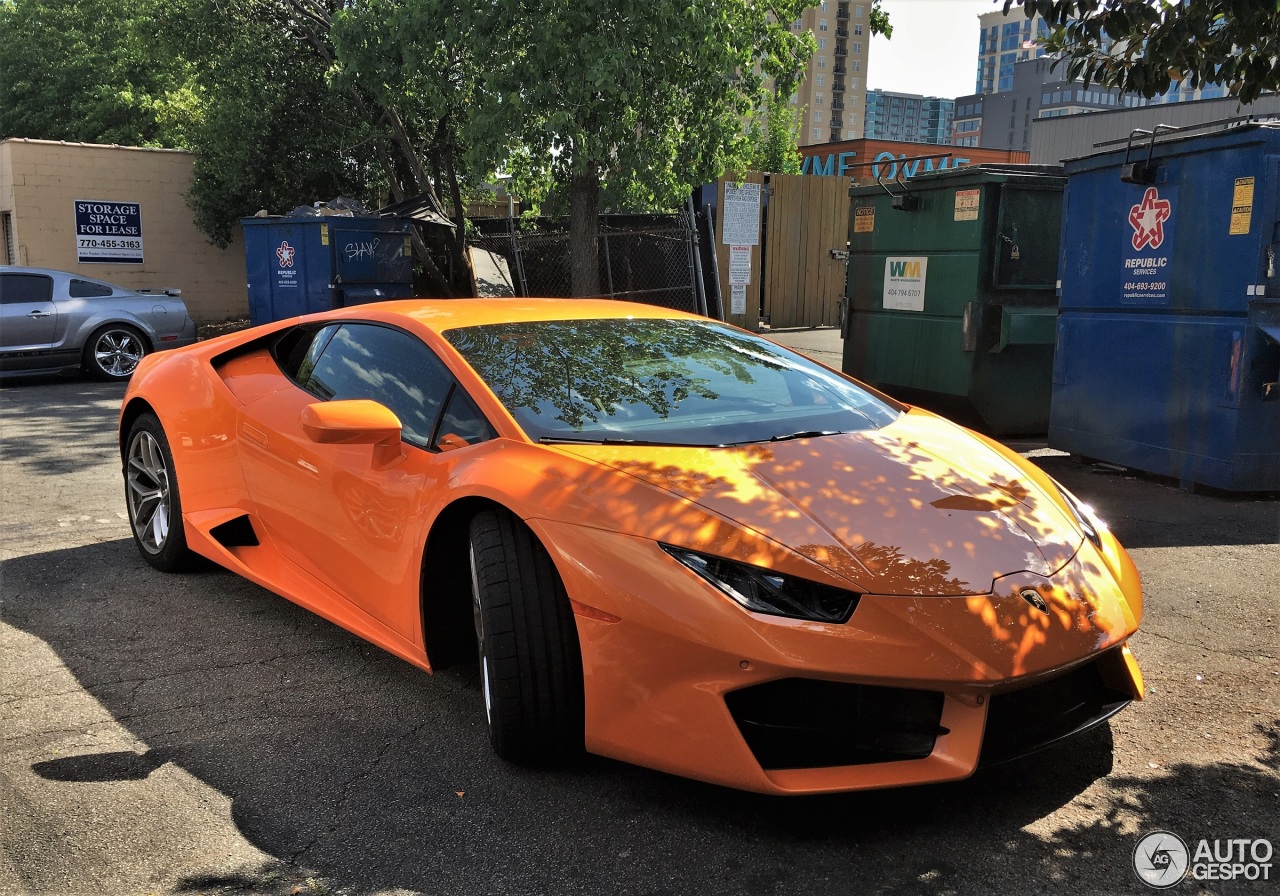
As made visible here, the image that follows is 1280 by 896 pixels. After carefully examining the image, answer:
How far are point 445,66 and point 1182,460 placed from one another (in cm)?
1058

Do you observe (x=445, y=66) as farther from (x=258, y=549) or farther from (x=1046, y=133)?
(x=1046, y=133)

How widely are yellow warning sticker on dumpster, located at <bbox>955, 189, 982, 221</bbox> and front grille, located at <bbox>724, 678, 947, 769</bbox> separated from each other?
635 centimetres

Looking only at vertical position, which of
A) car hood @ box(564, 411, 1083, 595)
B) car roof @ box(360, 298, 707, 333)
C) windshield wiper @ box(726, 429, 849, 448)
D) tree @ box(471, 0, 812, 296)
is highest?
tree @ box(471, 0, 812, 296)

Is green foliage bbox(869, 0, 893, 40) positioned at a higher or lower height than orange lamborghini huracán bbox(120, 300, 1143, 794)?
higher

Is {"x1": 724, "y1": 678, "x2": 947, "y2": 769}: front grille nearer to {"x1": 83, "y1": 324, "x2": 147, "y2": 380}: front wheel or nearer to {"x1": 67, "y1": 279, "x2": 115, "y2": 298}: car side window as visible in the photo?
{"x1": 83, "y1": 324, "x2": 147, "y2": 380}: front wheel

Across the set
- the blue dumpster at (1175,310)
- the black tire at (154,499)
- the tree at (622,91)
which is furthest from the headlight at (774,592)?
the tree at (622,91)

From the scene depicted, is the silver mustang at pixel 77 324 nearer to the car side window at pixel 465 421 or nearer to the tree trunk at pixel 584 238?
the tree trunk at pixel 584 238

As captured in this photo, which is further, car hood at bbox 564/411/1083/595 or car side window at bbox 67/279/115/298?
car side window at bbox 67/279/115/298

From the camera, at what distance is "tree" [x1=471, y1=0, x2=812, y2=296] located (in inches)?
446

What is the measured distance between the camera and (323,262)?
12992 mm

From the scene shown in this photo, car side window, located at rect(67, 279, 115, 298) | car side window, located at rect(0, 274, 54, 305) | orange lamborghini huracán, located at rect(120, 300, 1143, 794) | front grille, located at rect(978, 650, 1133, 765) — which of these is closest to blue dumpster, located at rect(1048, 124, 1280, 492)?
orange lamborghini huracán, located at rect(120, 300, 1143, 794)

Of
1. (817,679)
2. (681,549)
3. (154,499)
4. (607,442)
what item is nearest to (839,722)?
(817,679)

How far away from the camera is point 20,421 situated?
8953 millimetres

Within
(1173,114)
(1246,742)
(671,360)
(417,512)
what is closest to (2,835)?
(417,512)
